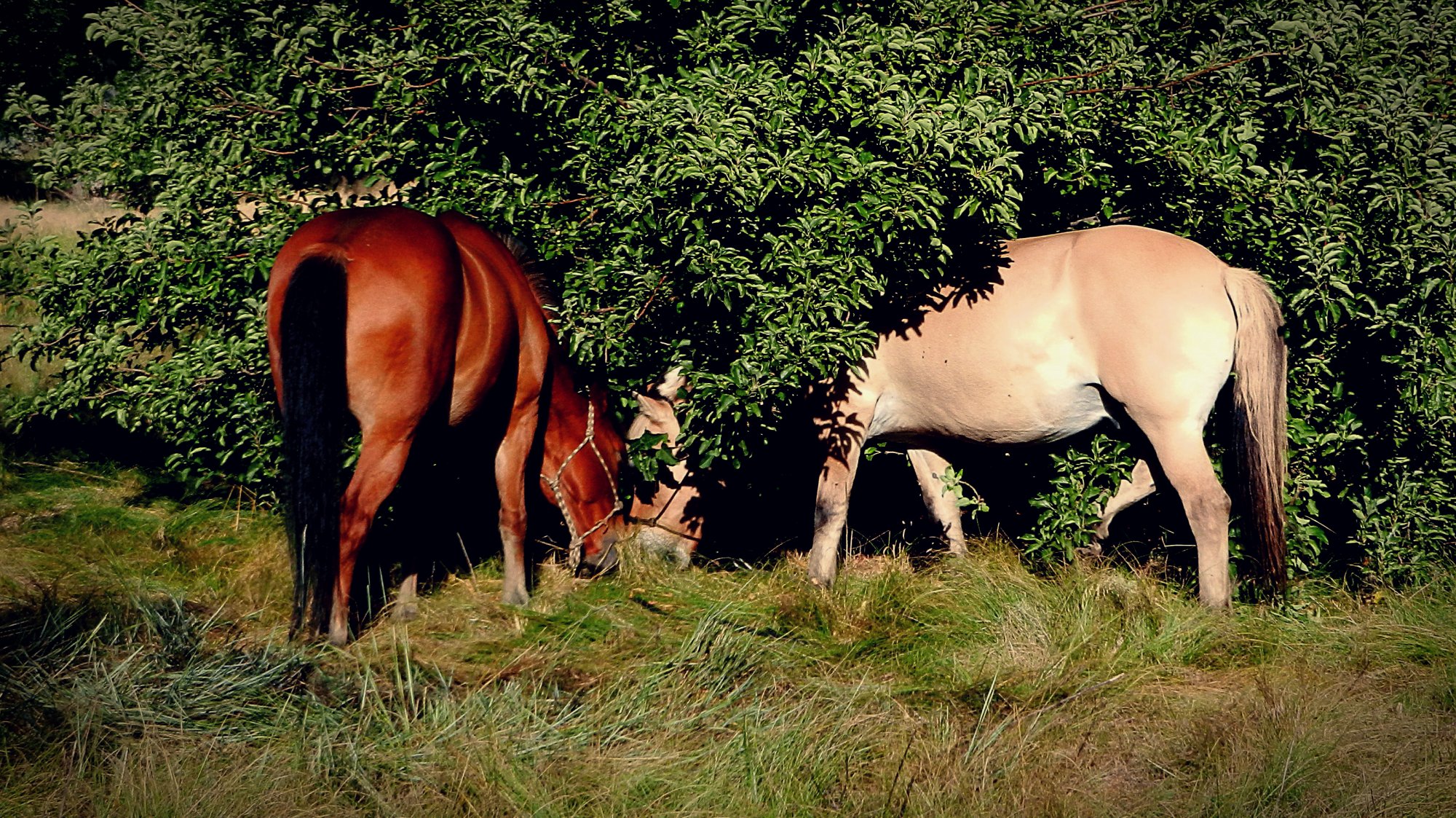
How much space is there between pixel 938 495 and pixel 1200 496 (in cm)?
164

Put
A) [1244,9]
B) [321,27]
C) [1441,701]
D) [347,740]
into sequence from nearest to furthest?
[347,740] → [1441,701] → [1244,9] → [321,27]

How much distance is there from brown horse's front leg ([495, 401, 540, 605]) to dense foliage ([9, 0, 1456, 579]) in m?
0.49

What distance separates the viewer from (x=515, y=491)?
520 cm

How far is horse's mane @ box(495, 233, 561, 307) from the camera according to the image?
5176 millimetres

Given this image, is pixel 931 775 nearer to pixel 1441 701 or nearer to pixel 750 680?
pixel 750 680

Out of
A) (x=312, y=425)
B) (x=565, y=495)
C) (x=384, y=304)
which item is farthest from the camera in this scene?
(x=565, y=495)

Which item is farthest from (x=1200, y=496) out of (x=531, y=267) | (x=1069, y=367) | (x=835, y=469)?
(x=531, y=267)

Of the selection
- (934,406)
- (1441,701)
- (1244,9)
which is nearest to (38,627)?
(934,406)

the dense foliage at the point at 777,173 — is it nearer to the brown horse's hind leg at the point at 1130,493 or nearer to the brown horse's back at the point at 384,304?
the brown horse's hind leg at the point at 1130,493

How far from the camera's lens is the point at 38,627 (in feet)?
13.3

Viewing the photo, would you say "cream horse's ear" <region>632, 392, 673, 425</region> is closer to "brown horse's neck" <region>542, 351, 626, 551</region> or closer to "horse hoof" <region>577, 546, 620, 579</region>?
"brown horse's neck" <region>542, 351, 626, 551</region>

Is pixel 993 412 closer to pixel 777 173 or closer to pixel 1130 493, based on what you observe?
pixel 1130 493

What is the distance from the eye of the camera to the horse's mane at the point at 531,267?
17.0ft

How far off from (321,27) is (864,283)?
10.5 feet
